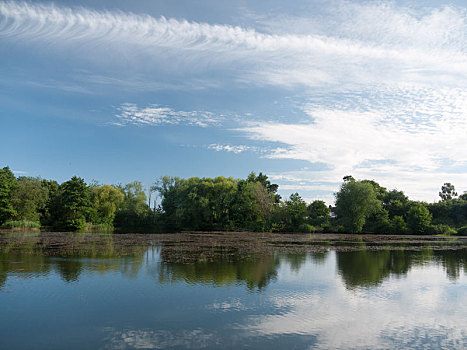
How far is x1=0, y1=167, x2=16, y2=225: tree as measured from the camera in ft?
156

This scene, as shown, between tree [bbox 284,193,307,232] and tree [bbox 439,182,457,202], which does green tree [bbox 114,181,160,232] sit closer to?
tree [bbox 284,193,307,232]

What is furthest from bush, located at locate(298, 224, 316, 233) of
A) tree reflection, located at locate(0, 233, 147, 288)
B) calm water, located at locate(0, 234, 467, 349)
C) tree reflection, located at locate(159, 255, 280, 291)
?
tree reflection, located at locate(0, 233, 147, 288)

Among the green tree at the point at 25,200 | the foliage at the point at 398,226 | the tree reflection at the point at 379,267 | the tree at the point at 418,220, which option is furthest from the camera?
the foliage at the point at 398,226

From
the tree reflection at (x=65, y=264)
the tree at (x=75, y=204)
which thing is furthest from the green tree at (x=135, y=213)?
the tree reflection at (x=65, y=264)

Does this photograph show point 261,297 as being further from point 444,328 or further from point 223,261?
point 223,261

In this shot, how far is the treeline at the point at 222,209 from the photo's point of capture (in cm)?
5381

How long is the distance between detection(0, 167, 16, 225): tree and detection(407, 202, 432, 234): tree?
2372 inches

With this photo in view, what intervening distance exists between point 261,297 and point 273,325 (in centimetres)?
269

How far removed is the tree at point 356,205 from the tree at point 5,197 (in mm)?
51139

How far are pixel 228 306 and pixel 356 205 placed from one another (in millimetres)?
52629

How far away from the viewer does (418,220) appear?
55.8 metres

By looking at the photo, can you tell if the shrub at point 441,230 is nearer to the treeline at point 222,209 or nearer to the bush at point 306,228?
the treeline at point 222,209

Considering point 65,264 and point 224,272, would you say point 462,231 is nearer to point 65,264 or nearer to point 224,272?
point 224,272

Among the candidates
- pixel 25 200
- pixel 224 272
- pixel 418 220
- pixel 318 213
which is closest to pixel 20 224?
pixel 25 200
